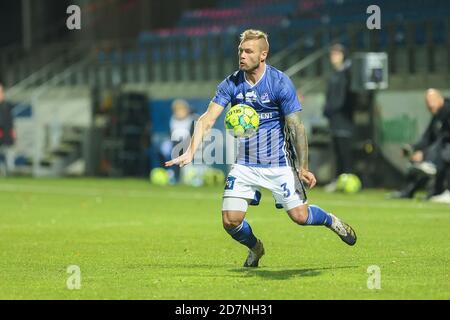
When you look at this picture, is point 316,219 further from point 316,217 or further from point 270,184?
point 270,184

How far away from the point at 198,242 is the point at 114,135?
1756cm

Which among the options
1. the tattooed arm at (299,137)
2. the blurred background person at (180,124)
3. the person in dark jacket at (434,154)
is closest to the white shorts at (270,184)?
the tattooed arm at (299,137)

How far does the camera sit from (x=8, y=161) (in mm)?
34531

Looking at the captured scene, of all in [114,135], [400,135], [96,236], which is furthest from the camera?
[114,135]

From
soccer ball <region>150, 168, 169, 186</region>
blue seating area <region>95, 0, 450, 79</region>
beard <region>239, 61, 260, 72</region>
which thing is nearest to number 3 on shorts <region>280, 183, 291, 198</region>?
beard <region>239, 61, 260, 72</region>

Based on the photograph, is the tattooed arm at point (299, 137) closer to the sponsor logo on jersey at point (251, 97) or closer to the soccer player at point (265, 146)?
the soccer player at point (265, 146)

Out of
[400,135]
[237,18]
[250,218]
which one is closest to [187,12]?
[237,18]

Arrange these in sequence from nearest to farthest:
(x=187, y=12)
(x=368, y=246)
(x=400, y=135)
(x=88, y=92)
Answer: (x=368, y=246)
(x=400, y=135)
(x=88, y=92)
(x=187, y=12)

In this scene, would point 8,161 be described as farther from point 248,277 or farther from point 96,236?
point 248,277

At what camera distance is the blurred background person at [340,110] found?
24484mm

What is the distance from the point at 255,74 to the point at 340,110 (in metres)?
13.8

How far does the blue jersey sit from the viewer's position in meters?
11.1

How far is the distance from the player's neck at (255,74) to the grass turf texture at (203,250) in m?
1.69

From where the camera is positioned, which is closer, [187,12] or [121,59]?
[121,59]
